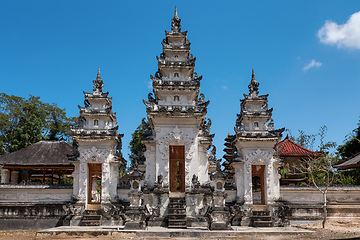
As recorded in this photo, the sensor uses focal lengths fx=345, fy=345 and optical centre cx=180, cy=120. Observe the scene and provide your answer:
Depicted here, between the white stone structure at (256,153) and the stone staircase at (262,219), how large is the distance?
593 millimetres

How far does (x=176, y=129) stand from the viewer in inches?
776

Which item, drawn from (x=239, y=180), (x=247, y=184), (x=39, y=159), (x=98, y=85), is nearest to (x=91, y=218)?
(x=98, y=85)

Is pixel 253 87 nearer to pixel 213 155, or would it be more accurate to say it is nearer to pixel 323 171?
pixel 213 155

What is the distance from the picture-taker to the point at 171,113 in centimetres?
1938

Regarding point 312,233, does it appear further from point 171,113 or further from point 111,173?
point 111,173

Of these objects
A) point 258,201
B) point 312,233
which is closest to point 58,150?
point 258,201

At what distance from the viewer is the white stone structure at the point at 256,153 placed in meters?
18.9

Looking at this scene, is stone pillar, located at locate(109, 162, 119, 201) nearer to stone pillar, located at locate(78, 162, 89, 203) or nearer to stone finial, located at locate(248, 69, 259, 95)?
stone pillar, located at locate(78, 162, 89, 203)

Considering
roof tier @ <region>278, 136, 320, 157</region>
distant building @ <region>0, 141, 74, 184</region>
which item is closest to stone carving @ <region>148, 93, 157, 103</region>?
distant building @ <region>0, 141, 74, 184</region>

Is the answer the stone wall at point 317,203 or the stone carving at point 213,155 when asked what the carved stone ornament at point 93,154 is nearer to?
the stone carving at point 213,155

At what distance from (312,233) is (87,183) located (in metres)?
11.7

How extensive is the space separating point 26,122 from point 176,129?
23489 millimetres

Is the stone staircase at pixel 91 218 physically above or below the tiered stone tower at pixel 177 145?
below

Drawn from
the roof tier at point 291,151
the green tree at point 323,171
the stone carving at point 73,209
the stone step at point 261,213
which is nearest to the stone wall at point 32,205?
the stone carving at point 73,209
